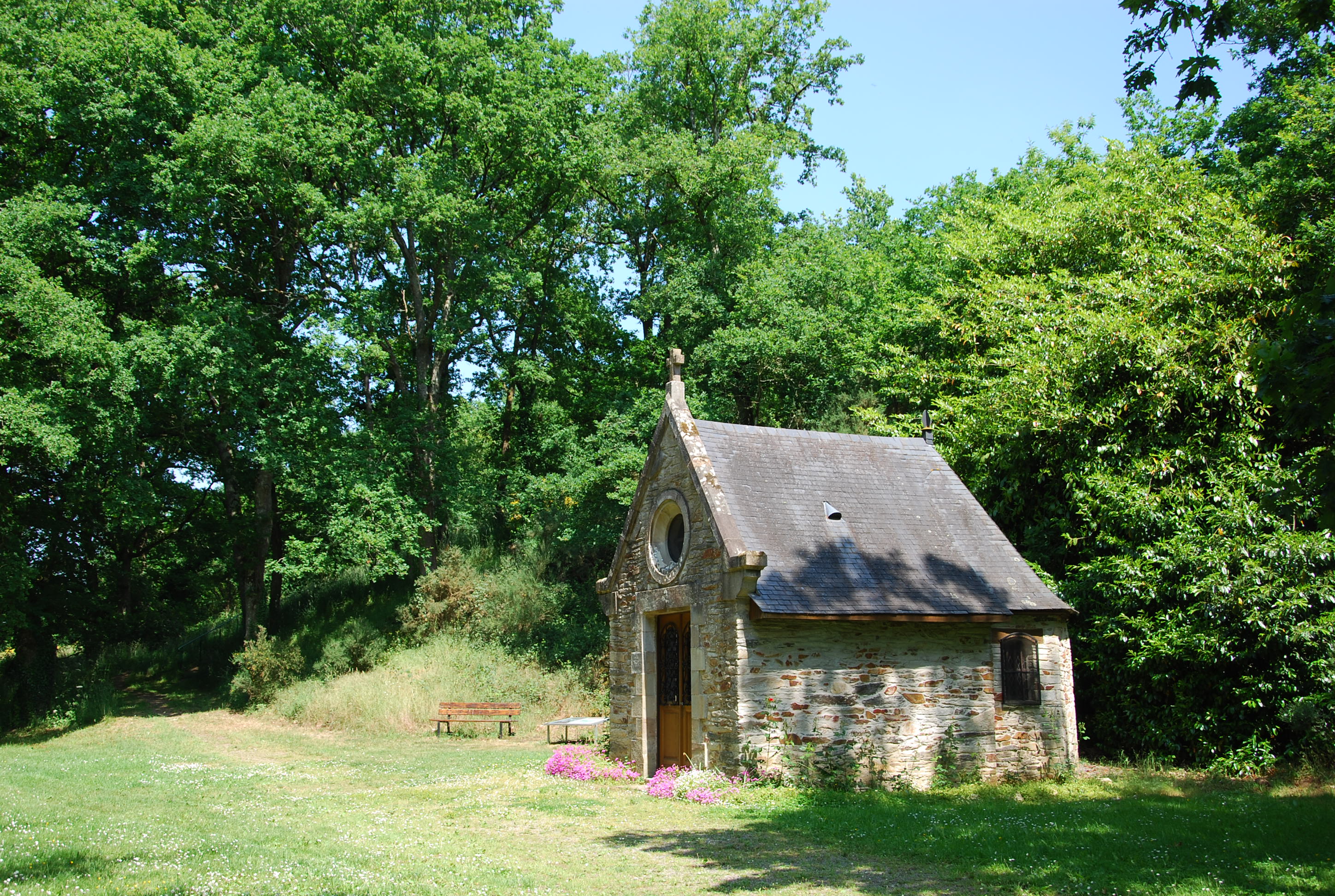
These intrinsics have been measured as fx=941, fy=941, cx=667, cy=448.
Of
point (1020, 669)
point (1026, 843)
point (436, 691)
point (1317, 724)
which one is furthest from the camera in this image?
point (436, 691)

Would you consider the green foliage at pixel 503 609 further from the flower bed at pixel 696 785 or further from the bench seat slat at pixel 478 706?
the flower bed at pixel 696 785

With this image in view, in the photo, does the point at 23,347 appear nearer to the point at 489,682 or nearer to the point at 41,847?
the point at 489,682

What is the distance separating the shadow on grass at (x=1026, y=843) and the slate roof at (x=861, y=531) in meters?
2.48

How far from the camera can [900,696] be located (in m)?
12.2

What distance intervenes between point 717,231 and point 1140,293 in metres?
13.9

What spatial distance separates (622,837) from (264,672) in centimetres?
1866

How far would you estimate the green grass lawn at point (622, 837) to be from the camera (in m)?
7.02

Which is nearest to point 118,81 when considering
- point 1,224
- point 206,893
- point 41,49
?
point 41,49

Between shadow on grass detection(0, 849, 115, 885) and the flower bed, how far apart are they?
6123 millimetres

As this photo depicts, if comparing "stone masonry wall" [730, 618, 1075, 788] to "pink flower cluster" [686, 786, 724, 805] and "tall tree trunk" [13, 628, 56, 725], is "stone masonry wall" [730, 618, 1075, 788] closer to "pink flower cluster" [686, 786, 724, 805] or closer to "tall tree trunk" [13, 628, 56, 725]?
"pink flower cluster" [686, 786, 724, 805]

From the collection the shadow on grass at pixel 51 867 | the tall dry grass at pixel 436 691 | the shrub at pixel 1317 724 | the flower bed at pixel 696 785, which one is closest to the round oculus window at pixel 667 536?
the flower bed at pixel 696 785

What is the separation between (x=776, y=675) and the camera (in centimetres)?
1165

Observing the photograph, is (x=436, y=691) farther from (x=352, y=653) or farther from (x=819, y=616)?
(x=819, y=616)

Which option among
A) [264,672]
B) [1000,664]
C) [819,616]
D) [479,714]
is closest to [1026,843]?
[819,616]
